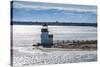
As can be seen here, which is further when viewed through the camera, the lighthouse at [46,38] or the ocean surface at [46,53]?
the lighthouse at [46,38]

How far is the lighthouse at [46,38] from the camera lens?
2.18 m

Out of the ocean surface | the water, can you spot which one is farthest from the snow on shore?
the water

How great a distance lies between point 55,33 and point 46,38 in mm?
126

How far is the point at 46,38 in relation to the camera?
86.4 inches

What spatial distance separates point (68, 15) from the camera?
229 centimetres

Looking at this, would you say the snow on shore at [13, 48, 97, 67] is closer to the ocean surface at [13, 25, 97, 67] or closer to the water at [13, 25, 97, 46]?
the ocean surface at [13, 25, 97, 67]

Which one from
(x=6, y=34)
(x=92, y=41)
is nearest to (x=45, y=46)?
(x=6, y=34)

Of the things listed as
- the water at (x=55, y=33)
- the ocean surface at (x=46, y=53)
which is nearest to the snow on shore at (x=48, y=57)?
the ocean surface at (x=46, y=53)

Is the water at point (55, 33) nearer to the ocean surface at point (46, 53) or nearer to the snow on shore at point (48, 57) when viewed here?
the ocean surface at point (46, 53)

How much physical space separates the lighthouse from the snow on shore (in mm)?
96

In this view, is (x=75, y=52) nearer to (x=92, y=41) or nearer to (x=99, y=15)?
(x=92, y=41)

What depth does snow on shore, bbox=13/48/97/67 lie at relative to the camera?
2070 millimetres

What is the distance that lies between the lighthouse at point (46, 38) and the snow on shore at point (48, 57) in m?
0.10

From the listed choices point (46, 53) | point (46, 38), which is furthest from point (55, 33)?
point (46, 53)
